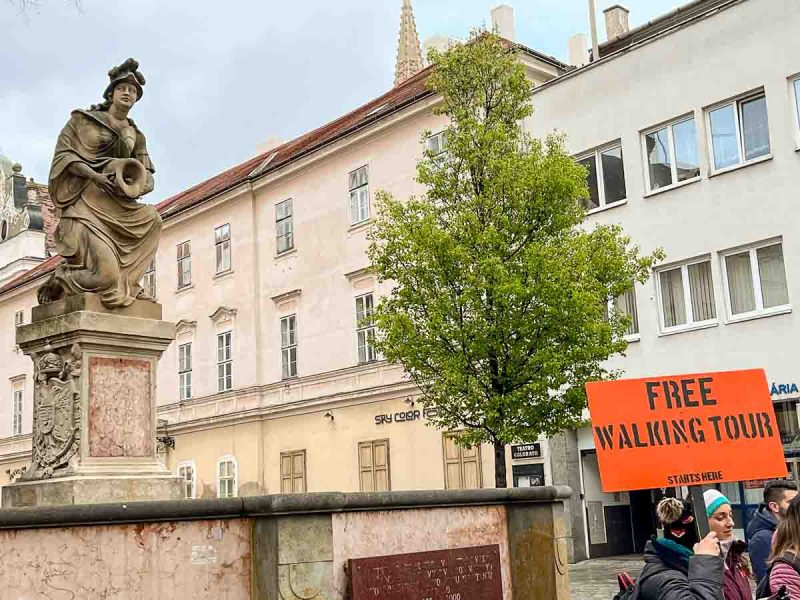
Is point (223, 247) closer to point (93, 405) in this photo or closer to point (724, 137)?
point (724, 137)

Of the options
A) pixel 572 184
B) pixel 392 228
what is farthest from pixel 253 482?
pixel 572 184

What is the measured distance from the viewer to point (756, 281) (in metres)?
19.6

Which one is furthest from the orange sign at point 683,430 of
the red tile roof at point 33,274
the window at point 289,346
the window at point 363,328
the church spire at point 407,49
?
the church spire at point 407,49

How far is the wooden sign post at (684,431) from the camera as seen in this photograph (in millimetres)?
8156

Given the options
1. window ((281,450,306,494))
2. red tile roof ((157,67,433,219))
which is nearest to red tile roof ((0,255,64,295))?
red tile roof ((157,67,433,219))

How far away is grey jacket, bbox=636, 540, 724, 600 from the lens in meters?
4.61

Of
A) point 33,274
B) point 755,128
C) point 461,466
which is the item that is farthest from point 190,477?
point 755,128

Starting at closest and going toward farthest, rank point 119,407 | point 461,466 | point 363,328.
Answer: point 119,407, point 461,466, point 363,328

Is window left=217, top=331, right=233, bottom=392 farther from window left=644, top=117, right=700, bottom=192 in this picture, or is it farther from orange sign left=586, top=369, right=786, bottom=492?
orange sign left=586, top=369, right=786, bottom=492

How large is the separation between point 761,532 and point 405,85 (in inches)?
995

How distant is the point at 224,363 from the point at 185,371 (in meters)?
2.43

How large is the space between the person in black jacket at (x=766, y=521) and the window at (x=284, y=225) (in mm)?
24203

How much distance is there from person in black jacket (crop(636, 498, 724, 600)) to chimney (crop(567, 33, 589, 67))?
25325mm

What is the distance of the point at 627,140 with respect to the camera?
2206cm
